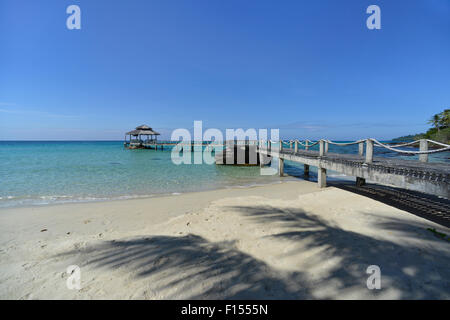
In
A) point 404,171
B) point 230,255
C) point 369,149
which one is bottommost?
point 230,255

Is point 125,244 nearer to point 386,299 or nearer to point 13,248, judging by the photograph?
point 13,248

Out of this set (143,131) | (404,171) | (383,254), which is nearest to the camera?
(383,254)

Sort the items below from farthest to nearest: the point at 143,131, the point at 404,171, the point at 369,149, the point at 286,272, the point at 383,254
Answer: the point at 143,131
the point at 369,149
the point at 404,171
the point at 383,254
the point at 286,272

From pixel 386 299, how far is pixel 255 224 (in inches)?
117

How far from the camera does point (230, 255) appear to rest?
3666 mm

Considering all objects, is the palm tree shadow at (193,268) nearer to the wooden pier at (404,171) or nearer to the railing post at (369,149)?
the wooden pier at (404,171)

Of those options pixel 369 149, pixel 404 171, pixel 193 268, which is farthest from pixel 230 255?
pixel 369 149

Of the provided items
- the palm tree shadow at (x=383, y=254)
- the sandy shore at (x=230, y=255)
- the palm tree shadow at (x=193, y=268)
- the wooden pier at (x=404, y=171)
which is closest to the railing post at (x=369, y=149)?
the wooden pier at (x=404, y=171)

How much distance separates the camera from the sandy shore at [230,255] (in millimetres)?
2777

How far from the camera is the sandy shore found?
278cm

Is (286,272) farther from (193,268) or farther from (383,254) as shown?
(383,254)

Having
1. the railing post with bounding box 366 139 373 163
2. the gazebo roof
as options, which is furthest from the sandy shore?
the gazebo roof

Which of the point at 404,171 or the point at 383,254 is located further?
the point at 404,171

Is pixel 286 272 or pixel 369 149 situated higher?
pixel 369 149
